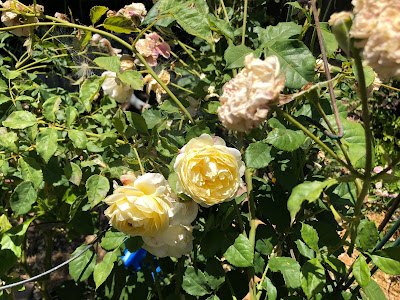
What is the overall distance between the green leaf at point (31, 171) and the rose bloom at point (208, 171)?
428 millimetres

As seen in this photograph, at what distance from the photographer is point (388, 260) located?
684mm

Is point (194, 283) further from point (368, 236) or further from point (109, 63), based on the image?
point (109, 63)

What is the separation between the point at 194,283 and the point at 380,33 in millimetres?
720

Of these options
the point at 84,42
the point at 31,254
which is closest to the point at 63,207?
the point at 84,42

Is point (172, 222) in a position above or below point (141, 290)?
above

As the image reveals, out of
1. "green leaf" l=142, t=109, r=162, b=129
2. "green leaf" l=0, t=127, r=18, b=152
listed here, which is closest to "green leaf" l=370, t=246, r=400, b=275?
"green leaf" l=142, t=109, r=162, b=129

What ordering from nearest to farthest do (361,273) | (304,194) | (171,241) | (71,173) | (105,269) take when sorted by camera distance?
(304,194) → (361,273) → (171,241) → (105,269) → (71,173)

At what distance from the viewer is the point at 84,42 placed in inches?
32.5

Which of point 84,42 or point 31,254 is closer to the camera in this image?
point 84,42

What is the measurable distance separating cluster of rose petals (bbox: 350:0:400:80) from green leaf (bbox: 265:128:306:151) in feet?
0.95

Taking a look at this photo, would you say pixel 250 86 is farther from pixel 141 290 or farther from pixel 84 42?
pixel 141 290

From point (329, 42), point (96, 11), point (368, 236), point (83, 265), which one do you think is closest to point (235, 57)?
point (329, 42)

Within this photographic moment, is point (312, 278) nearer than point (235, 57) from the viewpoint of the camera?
Yes

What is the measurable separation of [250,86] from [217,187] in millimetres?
265
